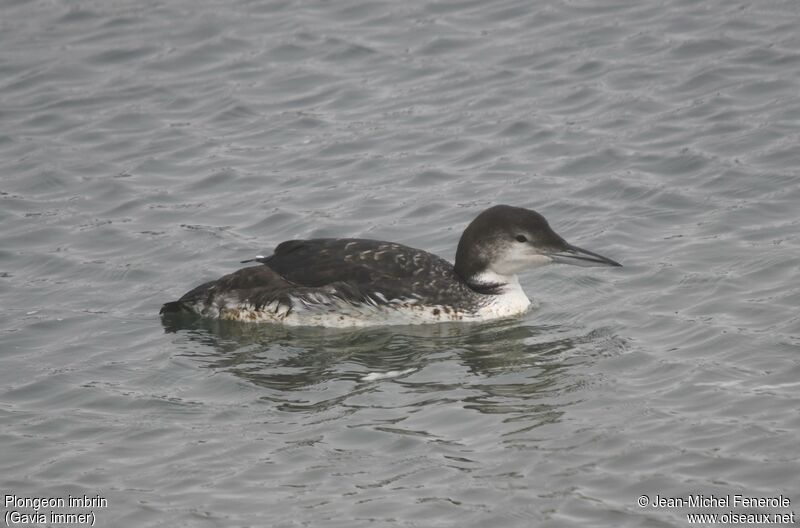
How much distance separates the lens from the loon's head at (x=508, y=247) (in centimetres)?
1109

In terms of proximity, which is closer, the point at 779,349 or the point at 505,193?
the point at 779,349

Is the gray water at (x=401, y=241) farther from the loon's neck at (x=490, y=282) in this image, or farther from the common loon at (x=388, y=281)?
the loon's neck at (x=490, y=282)

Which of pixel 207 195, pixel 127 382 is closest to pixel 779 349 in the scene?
pixel 127 382

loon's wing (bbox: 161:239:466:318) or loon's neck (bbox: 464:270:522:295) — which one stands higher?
loon's wing (bbox: 161:239:466:318)

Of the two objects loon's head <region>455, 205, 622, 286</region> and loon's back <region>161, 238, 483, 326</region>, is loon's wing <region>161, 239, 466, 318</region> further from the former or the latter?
loon's head <region>455, 205, 622, 286</region>

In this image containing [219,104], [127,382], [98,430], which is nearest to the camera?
[98,430]

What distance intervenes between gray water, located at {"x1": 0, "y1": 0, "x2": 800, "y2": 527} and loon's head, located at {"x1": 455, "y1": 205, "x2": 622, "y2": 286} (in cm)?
39

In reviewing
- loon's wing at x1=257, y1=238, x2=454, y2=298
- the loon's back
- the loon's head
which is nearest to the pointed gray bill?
the loon's head

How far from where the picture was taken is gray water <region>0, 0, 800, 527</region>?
323 inches

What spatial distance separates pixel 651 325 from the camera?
1030 centimetres

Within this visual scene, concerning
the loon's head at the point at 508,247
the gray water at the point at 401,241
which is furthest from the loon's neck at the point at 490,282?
the gray water at the point at 401,241

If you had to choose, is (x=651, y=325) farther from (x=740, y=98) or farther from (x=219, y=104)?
(x=219, y=104)

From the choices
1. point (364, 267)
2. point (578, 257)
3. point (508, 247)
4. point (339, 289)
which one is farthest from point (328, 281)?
point (578, 257)

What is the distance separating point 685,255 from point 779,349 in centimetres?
207
